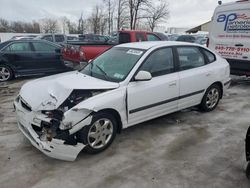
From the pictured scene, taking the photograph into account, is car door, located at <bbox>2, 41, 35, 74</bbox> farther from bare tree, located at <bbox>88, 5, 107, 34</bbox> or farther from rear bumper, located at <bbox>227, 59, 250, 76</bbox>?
bare tree, located at <bbox>88, 5, 107, 34</bbox>

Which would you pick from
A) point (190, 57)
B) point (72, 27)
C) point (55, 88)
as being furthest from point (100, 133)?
point (72, 27)

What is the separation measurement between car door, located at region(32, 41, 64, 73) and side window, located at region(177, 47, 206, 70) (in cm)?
622

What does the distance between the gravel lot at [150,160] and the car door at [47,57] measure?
4.79m

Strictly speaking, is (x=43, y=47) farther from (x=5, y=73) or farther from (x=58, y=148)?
(x=58, y=148)

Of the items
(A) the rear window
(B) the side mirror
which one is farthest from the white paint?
(A) the rear window

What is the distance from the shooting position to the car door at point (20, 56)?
917cm

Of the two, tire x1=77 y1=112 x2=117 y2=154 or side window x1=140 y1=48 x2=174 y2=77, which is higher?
side window x1=140 y1=48 x2=174 y2=77

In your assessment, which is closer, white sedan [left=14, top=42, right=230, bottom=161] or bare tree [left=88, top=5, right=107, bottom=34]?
white sedan [left=14, top=42, right=230, bottom=161]

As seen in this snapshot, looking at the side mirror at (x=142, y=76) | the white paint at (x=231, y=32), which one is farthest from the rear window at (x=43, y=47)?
the side mirror at (x=142, y=76)

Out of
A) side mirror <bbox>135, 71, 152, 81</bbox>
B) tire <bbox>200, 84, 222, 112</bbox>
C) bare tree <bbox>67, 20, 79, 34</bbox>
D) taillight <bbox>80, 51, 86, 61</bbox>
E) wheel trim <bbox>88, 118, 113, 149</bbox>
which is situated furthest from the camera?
bare tree <bbox>67, 20, 79, 34</bbox>

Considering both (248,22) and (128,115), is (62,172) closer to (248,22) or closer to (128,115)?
(128,115)

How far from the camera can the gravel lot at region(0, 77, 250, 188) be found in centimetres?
328

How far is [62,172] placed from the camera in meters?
3.47

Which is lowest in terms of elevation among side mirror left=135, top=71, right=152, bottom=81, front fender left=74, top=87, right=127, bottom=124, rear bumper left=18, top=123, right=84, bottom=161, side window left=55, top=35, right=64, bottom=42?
rear bumper left=18, top=123, right=84, bottom=161
